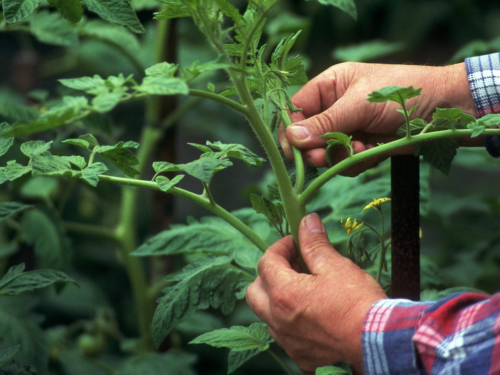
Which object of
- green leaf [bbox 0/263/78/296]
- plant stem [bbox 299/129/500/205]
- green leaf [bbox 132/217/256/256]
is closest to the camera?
plant stem [bbox 299/129/500/205]

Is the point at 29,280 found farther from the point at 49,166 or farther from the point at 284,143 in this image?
the point at 284,143

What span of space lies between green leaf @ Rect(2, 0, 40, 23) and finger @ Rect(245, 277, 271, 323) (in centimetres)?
41

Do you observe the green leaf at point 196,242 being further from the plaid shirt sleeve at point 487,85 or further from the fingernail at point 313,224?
the plaid shirt sleeve at point 487,85

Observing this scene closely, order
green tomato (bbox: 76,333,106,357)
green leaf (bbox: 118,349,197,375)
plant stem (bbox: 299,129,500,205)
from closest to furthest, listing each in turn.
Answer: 1. plant stem (bbox: 299,129,500,205)
2. green leaf (bbox: 118,349,197,375)
3. green tomato (bbox: 76,333,106,357)

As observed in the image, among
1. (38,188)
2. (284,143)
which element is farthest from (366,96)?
(38,188)

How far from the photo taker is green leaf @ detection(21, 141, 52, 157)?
559 millimetres

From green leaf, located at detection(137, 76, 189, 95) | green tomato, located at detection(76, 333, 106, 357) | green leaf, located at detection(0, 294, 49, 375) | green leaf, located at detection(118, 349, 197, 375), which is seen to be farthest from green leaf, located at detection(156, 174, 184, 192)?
green tomato, located at detection(76, 333, 106, 357)

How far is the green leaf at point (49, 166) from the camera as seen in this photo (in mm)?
506

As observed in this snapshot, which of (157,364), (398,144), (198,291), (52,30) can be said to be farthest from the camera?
(157,364)

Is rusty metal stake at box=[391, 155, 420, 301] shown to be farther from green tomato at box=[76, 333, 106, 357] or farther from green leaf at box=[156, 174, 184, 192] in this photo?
green tomato at box=[76, 333, 106, 357]

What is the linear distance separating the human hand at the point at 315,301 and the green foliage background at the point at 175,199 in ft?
0.39

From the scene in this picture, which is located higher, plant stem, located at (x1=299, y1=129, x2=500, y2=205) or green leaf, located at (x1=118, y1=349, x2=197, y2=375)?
plant stem, located at (x1=299, y1=129, x2=500, y2=205)

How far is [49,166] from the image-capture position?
53 cm

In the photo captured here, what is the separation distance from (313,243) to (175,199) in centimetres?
65
